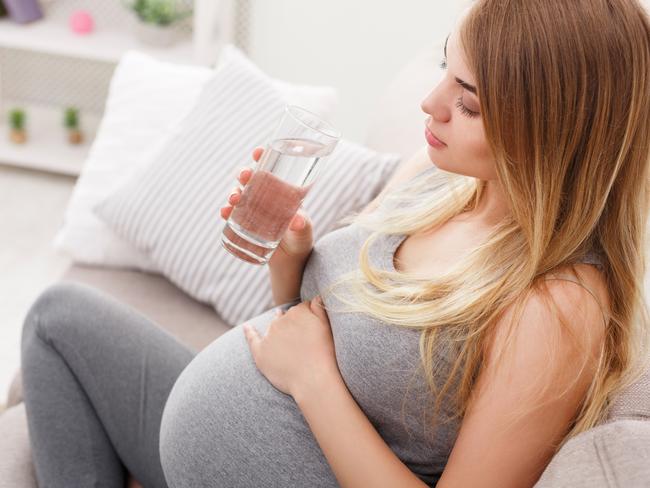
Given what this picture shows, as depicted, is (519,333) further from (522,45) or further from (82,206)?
(82,206)

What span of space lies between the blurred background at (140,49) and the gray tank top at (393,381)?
1.53 meters

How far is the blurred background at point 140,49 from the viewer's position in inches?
103

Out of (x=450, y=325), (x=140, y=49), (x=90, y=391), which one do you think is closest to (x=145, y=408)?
(x=90, y=391)

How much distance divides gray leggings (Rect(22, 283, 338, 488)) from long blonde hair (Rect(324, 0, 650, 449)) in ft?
0.71

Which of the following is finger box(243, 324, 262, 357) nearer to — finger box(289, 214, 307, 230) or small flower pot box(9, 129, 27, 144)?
finger box(289, 214, 307, 230)

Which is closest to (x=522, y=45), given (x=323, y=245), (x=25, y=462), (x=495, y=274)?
(x=495, y=274)

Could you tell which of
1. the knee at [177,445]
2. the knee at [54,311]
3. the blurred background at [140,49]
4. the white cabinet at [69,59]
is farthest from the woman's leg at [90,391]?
the white cabinet at [69,59]

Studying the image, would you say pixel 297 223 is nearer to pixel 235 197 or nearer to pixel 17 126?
pixel 235 197

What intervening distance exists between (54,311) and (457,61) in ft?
2.45

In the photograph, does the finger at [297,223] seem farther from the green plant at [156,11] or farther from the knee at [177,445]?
the green plant at [156,11]

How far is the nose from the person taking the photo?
3.29 feet

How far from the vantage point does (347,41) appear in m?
2.74

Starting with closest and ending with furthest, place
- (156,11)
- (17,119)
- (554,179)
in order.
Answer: (554,179) → (156,11) → (17,119)

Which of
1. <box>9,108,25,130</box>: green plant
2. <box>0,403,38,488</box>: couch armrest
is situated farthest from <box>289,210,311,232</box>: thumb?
<box>9,108,25,130</box>: green plant
